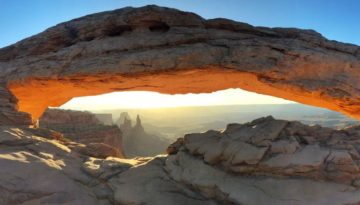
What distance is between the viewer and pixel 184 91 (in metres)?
20.2

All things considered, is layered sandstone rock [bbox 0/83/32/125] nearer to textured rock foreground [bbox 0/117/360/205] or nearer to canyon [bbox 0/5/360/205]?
canyon [bbox 0/5/360/205]

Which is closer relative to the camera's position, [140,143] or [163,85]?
[163,85]

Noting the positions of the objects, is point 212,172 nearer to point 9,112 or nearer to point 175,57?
point 175,57

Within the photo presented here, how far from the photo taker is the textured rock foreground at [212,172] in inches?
454

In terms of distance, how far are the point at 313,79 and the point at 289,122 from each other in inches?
102

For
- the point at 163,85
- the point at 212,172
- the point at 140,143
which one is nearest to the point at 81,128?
the point at 163,85

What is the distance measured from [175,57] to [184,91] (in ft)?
16.1

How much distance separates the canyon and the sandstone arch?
5 centimetres

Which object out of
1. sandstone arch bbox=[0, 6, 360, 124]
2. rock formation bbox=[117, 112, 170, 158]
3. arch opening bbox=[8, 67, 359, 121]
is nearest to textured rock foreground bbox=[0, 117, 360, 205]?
sandstone arch bbox=[0, 6, 360, 124]

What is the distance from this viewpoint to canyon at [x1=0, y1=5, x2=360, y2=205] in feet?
39.1

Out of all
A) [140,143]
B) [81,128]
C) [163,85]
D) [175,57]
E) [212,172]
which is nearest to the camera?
[212,172]

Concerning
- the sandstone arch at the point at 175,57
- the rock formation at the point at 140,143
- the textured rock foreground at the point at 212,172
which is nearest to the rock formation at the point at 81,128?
the sandstone arch at the point at 175,57

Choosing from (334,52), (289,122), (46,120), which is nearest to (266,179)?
(289,122)

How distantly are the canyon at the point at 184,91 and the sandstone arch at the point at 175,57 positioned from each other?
50 millimetres
